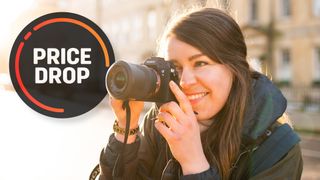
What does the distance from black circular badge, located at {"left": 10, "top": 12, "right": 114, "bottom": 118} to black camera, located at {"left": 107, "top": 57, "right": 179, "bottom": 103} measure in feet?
4.16

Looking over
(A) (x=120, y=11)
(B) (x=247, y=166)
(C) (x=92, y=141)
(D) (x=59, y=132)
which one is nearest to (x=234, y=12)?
(B) (x=247, y=166)

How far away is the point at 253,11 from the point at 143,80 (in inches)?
770

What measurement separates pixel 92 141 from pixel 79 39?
461 cm

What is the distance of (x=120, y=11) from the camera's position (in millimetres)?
26719

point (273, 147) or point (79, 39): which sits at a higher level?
point (79, 39)

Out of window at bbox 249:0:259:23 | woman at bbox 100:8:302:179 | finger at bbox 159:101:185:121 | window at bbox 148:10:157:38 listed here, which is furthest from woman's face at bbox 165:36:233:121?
window at bbox 148:10:157:38

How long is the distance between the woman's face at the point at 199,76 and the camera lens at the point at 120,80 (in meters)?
0.22

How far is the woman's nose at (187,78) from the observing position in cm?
163

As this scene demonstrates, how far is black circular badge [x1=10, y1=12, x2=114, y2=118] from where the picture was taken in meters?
2.96

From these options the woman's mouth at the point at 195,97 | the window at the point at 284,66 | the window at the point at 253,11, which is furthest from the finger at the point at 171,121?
the window at the point at 253,11

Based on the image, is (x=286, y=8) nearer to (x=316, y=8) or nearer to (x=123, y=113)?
(x=316, y=8)

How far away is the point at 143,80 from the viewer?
1.54 metres

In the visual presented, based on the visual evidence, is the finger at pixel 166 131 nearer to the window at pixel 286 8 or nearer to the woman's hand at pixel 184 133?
the woman's hand at pixel 184 133

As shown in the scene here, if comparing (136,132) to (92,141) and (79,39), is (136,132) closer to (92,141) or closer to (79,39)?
(79,39)
